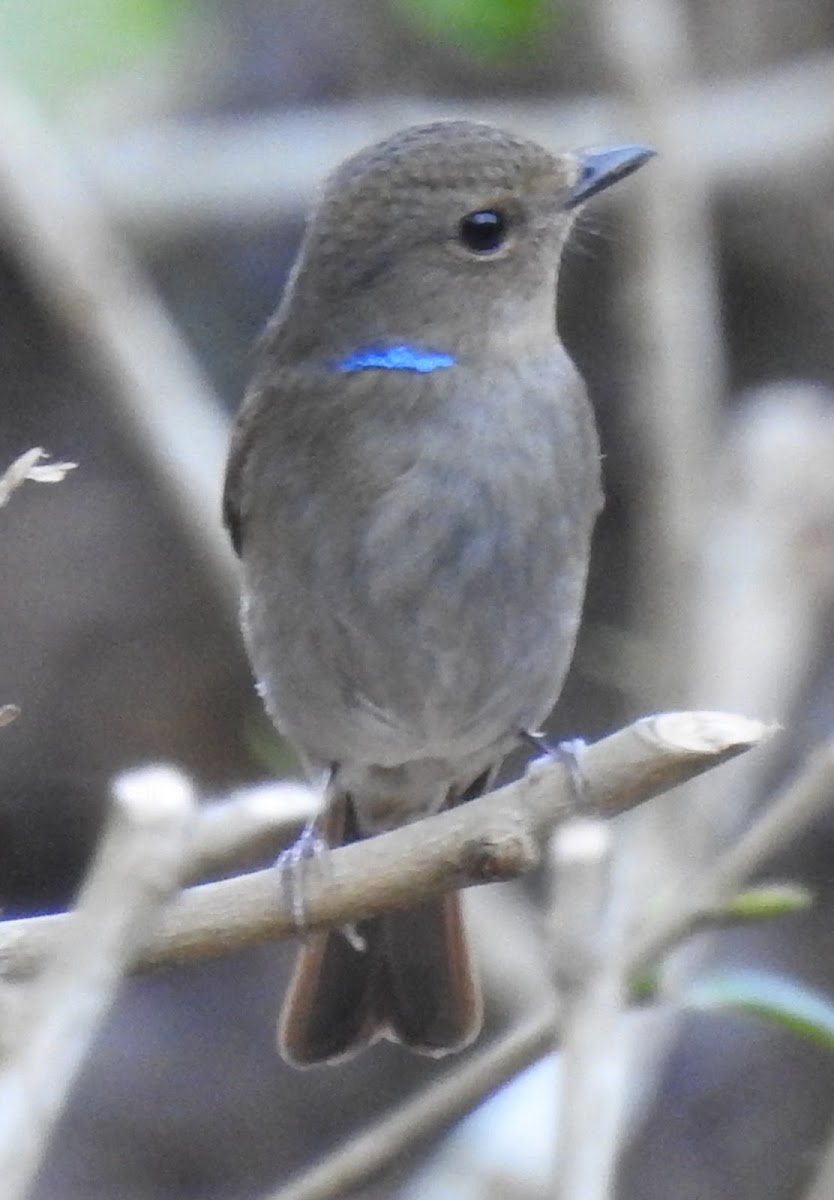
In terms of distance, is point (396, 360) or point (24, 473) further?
point (396, 360)

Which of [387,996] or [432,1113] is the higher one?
[432,1113]

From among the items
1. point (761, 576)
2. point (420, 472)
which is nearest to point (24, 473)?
point (420, 472)

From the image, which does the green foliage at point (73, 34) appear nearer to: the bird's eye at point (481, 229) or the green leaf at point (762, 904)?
the bird's eye at point (481, 229)

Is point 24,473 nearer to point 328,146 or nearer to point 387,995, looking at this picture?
point 387,995

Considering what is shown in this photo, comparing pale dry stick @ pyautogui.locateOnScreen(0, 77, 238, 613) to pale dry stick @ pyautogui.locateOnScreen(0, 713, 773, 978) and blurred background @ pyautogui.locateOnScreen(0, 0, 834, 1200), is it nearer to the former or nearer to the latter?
blurred background @ pyautogui.locateOnScreen(0, 0, 834, 1200)

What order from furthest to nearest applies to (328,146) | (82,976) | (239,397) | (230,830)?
(239,397) → (328,146) → (230,830) → (82,976)

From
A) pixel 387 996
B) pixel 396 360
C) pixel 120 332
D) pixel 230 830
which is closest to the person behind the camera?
pixel 230 830

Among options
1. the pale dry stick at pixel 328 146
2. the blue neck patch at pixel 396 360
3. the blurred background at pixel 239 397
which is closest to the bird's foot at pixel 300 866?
the blue neck patch at pixel 396 360

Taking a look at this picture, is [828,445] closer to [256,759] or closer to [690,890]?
[256,759]
